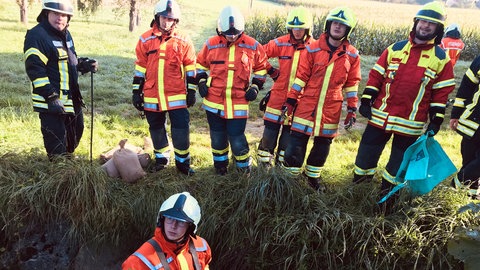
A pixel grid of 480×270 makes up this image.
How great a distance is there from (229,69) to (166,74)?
674 mm

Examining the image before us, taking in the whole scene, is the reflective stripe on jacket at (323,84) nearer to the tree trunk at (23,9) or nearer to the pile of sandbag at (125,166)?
the pile of sandbag at (125,166)

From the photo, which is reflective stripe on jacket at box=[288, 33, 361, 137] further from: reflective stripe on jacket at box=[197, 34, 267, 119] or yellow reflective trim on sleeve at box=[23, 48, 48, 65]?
yellow reflective trim on sleeve at box=[23, 48, 48, 65]

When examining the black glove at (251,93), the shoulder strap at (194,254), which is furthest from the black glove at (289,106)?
the shoulder strap at (194,254)

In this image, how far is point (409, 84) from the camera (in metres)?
3.66

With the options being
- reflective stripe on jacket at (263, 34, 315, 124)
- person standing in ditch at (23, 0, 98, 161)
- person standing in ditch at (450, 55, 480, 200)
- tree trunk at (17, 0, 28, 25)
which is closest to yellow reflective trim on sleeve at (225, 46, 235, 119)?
reflective stripe on jacket at (263, 34, 315, 124)

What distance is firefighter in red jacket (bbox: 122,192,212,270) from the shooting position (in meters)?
2.61

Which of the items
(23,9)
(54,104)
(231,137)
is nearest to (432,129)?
(231,137)

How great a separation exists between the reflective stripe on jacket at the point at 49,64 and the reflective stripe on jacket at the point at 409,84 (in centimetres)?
306

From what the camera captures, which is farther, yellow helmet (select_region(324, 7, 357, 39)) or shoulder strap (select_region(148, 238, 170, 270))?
yellow helmet (select_region(324, 7, 357, 39))

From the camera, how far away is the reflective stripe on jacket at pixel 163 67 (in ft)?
13.6

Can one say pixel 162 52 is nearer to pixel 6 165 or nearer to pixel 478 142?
pixel 6 165

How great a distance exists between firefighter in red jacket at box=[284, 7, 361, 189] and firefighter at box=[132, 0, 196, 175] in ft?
3.73

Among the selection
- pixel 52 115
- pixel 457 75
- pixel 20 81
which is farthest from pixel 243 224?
pixel 457 75

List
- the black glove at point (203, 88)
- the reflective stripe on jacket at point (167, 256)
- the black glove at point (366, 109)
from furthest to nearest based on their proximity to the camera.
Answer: the black glove at point (203, 88) → the black glove at point (366, 109) → the reflective stripe on jacket at point (167, 256)
